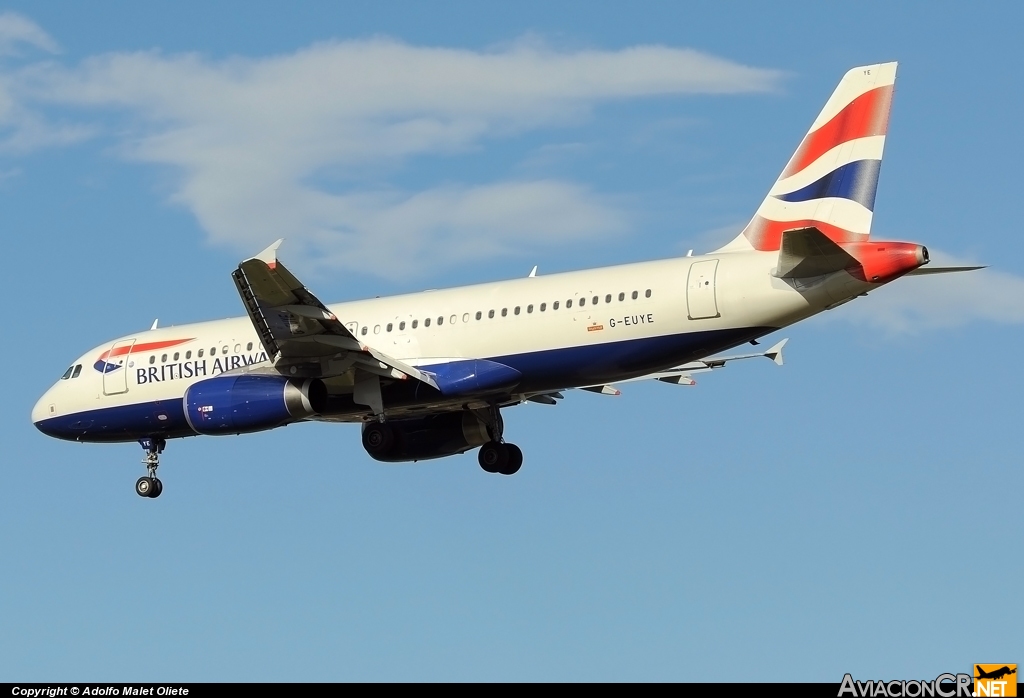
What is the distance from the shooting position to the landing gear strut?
40562mm

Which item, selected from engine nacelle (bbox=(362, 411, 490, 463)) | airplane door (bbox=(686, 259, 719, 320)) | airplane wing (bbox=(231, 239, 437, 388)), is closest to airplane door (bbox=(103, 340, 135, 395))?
engine nacelle (bbox=(362, 411, 490, 463))

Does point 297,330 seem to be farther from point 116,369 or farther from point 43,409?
point 43,409

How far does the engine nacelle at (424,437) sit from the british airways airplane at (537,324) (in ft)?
1.30

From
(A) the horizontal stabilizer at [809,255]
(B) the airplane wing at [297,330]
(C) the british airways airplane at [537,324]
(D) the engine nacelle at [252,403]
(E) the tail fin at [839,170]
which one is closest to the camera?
(A) the horizontal stabilizer at [809,255]

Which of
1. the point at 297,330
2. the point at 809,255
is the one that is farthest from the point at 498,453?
the point at 809,255

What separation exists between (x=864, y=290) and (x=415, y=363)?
394 inches

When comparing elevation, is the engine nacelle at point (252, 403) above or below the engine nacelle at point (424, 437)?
below

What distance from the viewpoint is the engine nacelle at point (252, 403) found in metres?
35.9

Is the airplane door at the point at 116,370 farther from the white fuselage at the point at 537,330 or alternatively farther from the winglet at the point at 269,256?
the winglet at the point at 269,256

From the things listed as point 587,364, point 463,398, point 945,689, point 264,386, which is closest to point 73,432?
point 264,386

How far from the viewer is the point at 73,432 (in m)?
41.2

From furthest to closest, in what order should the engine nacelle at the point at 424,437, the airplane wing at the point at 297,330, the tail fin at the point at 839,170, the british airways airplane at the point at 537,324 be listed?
the engine nacelle at the point at 424,437 < the tail fin at the point at 839,170 < the airplane wing at the point at 297,330 < the british airways airplane at the point at 537,324

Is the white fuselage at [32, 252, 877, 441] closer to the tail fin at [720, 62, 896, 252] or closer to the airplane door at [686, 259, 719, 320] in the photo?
the airplane door at [686, 259, 719, 320]

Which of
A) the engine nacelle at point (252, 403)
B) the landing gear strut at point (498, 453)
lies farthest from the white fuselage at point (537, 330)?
the landing gear strut at point (498, 453)
